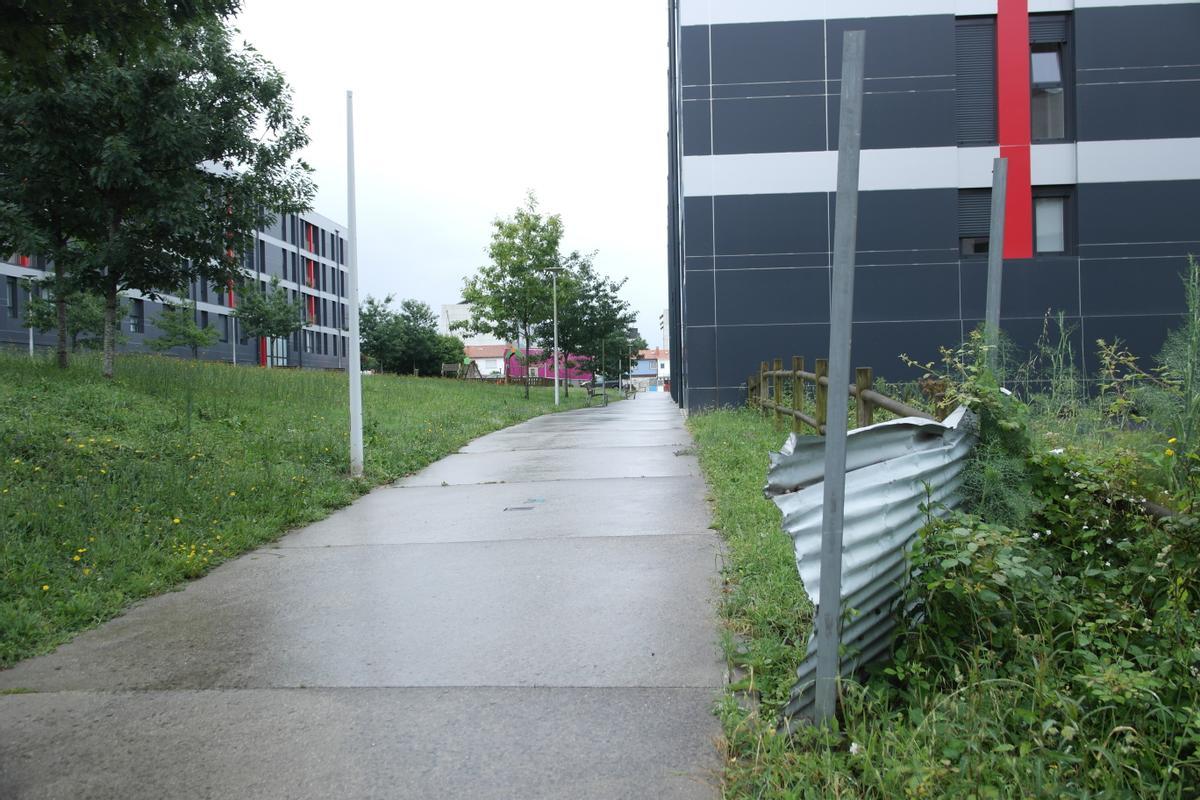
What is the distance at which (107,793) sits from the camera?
2934 millimetres

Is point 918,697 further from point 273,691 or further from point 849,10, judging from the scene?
point 849,10

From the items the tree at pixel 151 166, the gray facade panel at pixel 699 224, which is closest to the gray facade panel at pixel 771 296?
the gray facade panel at pixel 699 224

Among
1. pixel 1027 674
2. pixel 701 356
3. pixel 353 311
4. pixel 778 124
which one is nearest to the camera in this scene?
pixel 1027 674

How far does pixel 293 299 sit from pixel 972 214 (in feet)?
181

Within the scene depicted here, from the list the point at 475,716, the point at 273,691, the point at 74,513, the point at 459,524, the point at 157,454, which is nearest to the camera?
the point at 475,716

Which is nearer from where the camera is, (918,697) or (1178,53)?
(918,697)

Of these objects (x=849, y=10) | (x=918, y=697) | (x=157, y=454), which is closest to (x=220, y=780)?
(x=918, y=697)

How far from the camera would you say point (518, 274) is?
35719 millimetres

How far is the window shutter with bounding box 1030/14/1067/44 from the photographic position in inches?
742

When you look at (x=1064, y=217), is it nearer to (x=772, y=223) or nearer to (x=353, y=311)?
(x=772, y=223)

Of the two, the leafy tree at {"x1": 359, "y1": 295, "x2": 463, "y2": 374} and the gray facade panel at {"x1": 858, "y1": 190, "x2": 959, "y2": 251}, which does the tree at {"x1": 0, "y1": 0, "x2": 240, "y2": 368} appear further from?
the leafy tree at {"x1": 359, "y1": 295, "x2": 463, "y2": 374}

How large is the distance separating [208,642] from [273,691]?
3.04 ft

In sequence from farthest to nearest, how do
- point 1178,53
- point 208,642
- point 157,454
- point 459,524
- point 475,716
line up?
point 1178,53 < point 157,454 < point 459,524 < point 208,642 < point 475,716

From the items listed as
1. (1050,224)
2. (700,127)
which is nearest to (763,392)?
(700,127)
